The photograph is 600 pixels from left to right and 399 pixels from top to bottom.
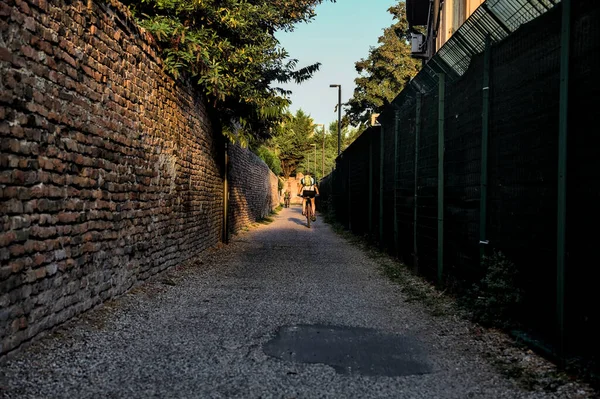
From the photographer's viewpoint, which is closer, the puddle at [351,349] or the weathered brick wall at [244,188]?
the puddle at [351,349]

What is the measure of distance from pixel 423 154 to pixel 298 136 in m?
63.8

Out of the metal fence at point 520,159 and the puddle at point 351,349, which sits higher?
the metal fence at point 520,159

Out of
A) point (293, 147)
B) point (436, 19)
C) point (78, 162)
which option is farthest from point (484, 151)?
point (293, 147)

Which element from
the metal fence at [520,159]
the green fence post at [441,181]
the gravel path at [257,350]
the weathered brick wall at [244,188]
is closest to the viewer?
the gravel path at [257,350]

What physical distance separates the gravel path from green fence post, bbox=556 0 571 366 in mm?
552

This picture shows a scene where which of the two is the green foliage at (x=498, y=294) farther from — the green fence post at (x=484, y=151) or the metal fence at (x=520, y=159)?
the green fence post at (x=484, y=151)

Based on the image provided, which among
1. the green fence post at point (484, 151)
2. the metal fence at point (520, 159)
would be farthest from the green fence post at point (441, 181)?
the green fence post at point (484, 151)

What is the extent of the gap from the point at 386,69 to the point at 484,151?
34.2 m

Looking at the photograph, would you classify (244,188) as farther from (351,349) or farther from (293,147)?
(293,147)

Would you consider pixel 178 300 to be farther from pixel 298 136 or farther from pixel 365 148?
pixel 298 136

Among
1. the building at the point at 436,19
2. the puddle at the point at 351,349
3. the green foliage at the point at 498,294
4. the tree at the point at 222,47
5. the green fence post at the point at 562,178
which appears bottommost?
the puddle at the point at 351,349

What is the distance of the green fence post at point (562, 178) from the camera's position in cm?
314

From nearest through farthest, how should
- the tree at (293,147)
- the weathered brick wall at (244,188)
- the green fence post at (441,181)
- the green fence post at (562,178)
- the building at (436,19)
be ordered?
the green fence post at (562,178) < the green fence post at (441,181) < the building at (436,19) < the weathered brick wall at (244,188) < the tree at (293,147)

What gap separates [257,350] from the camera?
12.0 ft
